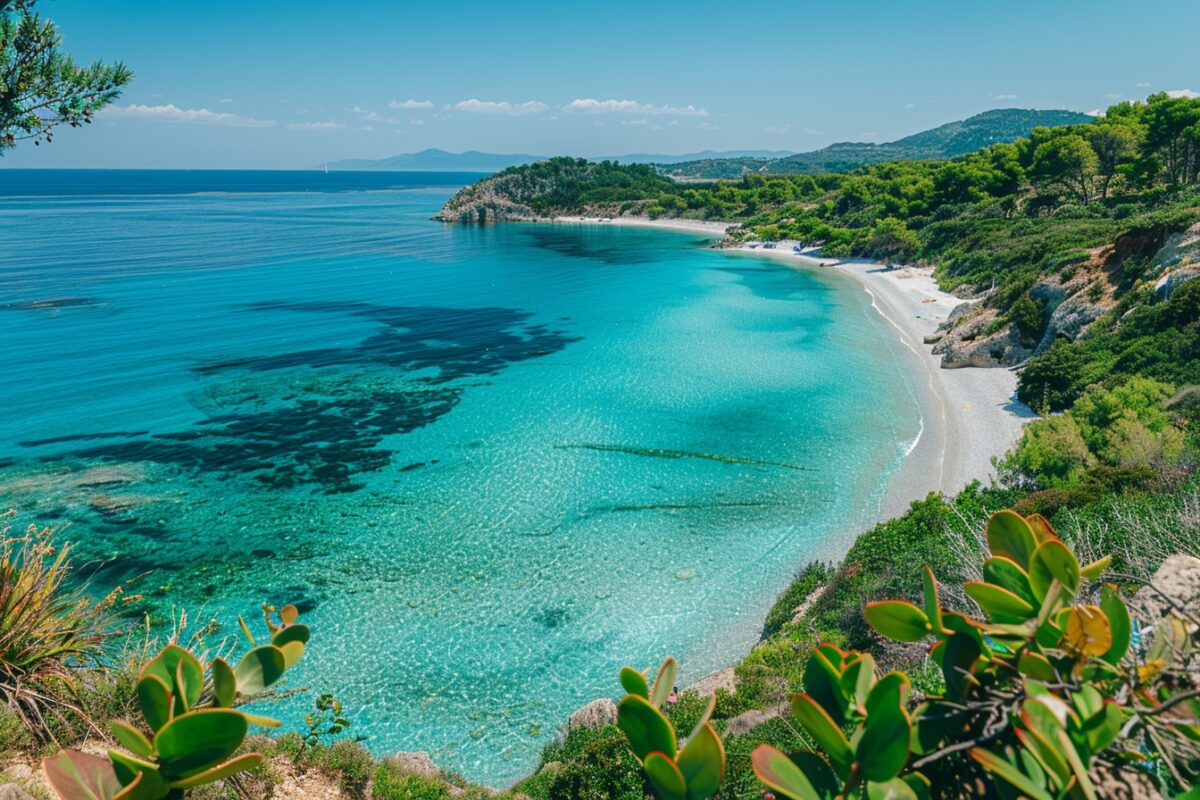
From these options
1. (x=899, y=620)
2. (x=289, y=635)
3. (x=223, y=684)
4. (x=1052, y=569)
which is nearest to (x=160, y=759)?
(x=223, y=684)

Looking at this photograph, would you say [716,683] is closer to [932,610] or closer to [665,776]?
[932,610]

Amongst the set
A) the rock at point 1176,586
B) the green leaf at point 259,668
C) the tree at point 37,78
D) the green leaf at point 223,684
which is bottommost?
the rock at point 1176,586

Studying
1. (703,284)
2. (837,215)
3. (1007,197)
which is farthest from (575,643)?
(837,215)

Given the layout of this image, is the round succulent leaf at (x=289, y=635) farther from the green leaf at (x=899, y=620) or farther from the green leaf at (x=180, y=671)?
the green leaf at (x=899, y=620)

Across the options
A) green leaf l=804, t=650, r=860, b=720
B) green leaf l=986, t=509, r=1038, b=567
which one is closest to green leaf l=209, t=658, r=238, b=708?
green leaf l=804, t=650, r=860, b=720

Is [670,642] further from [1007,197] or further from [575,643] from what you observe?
[1007,197]

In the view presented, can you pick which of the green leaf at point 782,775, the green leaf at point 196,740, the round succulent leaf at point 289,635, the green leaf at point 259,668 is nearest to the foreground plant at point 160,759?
the green leaf at point 196,740

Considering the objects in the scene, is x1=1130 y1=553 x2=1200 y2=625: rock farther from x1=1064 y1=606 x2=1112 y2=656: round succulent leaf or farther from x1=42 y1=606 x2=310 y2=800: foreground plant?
x1=42 y1=606 x2=310 y2=800: foreground plant
